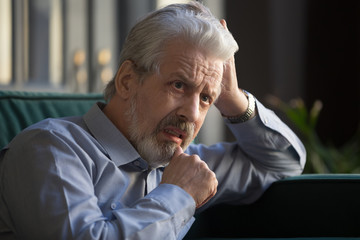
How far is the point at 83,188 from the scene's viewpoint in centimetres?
101

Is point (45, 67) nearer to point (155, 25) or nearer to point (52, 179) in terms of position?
point (155, 25)

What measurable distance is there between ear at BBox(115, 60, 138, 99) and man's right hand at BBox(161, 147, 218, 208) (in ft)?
0.72

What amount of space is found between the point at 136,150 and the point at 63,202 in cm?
33

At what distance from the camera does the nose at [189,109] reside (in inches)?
46.8

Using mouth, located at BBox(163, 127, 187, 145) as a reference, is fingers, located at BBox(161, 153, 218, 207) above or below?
below

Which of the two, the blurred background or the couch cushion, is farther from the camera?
the blurred background

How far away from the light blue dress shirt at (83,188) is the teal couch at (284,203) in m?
0.24

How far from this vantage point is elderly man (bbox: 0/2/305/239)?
97 centimetres

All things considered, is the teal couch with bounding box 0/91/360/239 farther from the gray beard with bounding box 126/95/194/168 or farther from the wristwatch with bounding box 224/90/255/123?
the gray beard with bounding box 126/95/194/168

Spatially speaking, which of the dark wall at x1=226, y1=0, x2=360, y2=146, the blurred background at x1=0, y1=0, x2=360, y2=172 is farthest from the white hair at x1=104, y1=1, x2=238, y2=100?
the dark wall at x1=226, y1=0, x2=360, y2=146

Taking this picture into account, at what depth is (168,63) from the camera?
1.19 m

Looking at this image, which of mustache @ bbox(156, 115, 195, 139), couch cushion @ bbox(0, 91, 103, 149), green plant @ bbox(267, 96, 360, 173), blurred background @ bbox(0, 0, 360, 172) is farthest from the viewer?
blurred background @ bbox(0, 0, 360, 172)

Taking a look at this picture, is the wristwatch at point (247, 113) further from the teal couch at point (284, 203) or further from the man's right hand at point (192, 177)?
the man's right hand at point (192, 177)

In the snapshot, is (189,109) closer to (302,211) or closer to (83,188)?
(83,188)
